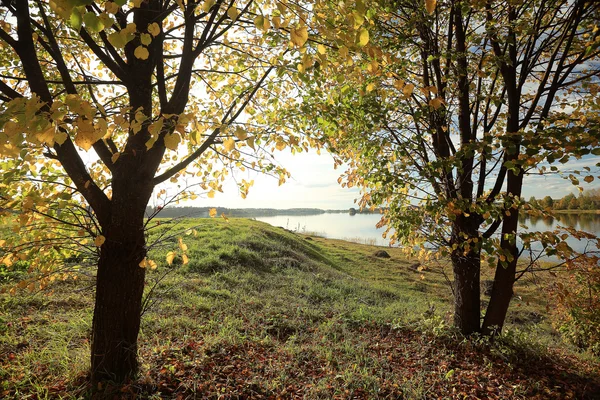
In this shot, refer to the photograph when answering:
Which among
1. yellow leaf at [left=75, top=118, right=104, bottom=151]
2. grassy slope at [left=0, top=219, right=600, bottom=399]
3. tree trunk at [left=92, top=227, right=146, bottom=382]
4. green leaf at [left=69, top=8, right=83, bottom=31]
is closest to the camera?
green leaf at [left=69, top=8, right=83, bottom=31]

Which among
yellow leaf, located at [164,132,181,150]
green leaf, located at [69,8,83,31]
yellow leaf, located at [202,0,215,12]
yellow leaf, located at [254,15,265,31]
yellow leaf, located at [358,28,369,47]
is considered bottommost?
yellow leaf, located at [164,132,181,150]

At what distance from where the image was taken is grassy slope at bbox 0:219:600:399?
3.66 m

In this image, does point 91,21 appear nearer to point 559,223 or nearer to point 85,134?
point 85,134

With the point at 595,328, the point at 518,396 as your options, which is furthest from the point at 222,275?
the point at 595,328

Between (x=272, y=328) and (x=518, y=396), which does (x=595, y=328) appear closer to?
(x=518, y=396)

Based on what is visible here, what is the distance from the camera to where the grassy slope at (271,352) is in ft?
12.0

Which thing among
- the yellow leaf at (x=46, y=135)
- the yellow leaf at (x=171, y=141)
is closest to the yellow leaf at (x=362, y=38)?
the yellow leaf at (x=171, y=141)

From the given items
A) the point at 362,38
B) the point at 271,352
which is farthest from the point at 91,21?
the point at 271,352

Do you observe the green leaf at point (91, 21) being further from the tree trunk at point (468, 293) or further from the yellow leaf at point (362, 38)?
the tree trunk at point (468, 293)

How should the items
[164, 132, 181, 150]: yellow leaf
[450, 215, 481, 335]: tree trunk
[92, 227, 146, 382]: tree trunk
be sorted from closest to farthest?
[164, 132, 181, 150]: yellow leaf
[92, 227, 146, 382]: tree trunk
[450, 215, 481, 335]: tree trunk

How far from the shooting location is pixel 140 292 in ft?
11.5

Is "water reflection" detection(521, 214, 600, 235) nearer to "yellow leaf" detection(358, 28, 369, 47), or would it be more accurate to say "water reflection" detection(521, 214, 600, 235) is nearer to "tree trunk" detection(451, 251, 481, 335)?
"tree trunk" detection(451, 251, 481, 335)

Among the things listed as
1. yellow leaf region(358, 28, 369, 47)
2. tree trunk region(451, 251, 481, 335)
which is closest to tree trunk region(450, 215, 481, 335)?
tree trunk region(451, 251, 481, 335)

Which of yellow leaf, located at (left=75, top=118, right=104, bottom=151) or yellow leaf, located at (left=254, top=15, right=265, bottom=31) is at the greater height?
yellow leaf, located at (left=254, top=15, right=265, bottom=31)
